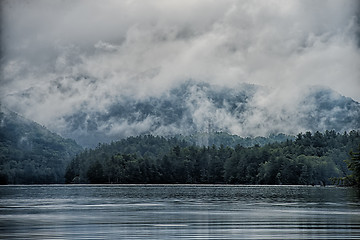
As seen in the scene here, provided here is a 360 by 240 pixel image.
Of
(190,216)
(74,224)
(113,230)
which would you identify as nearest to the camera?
(113,230)

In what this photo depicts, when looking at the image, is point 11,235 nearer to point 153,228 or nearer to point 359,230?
point 153,228

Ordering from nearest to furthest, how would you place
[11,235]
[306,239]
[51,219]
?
1. [306,239]
2. [11,235]
3. [51,219]

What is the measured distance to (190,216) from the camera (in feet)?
187

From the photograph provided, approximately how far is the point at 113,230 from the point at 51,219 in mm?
11787

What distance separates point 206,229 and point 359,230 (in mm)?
9598

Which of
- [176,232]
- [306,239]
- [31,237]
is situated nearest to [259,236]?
[306,239]

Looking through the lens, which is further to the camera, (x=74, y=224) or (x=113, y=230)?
(x=74, y=224)

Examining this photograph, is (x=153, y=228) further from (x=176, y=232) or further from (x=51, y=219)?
(x=51, y=219)

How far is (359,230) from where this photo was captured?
41.9m

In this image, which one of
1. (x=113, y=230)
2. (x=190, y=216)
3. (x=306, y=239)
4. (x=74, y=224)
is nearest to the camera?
(x=306, y=239)

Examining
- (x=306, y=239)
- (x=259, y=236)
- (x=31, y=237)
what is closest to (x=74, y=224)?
(x=31, y=237)

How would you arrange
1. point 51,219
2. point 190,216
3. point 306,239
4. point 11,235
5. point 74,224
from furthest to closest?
point 190,216, point 51,219, point 74,224, point 11,235, point 306,239

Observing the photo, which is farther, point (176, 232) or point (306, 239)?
point (176, 232)

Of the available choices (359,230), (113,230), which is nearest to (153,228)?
(113,230)
